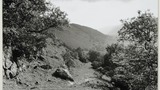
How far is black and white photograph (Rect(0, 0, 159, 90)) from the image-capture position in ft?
9.09

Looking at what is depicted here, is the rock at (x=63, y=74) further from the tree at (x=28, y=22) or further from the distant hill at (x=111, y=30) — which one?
the distant hill at (x=111, y=30)

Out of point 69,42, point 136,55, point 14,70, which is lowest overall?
point 14,70

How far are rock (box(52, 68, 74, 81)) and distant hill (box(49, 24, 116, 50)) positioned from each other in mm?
287

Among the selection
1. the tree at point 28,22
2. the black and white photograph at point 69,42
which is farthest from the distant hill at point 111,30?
the tree at point 28,22

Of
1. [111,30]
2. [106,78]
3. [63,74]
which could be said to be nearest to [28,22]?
[63,74]

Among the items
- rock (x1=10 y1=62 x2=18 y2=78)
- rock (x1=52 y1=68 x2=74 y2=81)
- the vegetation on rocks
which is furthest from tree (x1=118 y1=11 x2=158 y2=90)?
rock (x1=10 y1=62 x2=18 y2=78)

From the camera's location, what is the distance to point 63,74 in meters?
2.82

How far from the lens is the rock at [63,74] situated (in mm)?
2807

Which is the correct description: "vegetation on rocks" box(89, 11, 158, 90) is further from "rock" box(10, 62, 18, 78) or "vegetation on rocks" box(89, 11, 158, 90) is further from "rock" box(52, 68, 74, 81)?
"rock" box(10, 62, 18, 78)

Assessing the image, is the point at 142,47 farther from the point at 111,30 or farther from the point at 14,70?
the point at 14,70

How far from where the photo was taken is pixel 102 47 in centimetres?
298

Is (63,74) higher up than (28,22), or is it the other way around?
(28,22)

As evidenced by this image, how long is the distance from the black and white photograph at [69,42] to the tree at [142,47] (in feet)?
0.04

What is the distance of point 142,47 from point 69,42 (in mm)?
950
